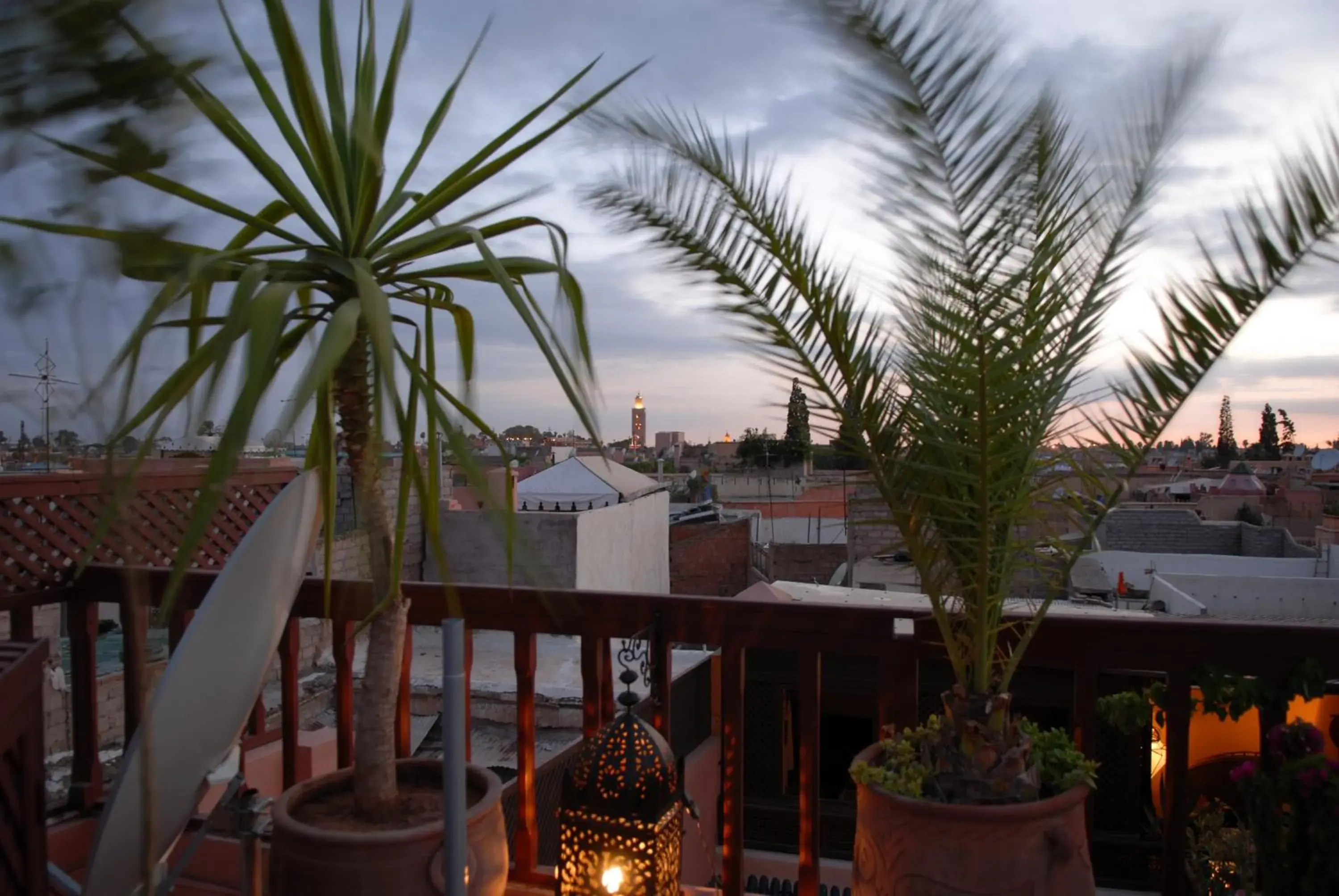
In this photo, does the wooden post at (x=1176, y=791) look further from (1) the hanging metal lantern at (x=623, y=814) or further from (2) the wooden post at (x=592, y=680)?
(2) the wooden post at (x=592, y=680)

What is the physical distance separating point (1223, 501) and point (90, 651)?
22.9 meters

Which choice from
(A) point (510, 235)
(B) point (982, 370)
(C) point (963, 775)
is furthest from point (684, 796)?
(A) point (510, 235)

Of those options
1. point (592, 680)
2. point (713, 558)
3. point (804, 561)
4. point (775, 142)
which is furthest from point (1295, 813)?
point (713, 558)

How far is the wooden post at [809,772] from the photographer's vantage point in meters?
1.93

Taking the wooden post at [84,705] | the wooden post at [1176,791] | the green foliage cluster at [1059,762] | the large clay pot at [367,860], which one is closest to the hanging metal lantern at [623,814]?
the large clay pot at [367,860]

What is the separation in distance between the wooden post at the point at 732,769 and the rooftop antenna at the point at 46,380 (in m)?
1.67

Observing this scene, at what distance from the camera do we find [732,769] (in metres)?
1.99

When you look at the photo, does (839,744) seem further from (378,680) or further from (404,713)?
(378,680)

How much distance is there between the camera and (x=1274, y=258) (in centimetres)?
145

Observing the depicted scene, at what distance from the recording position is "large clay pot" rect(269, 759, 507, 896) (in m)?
1.54

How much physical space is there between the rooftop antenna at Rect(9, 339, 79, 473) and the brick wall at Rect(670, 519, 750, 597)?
15913 millimetres

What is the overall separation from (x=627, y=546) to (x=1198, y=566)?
7446 millimetres

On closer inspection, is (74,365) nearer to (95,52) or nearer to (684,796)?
(95,52)

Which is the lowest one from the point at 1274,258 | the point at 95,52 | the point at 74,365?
the point at 74,365
